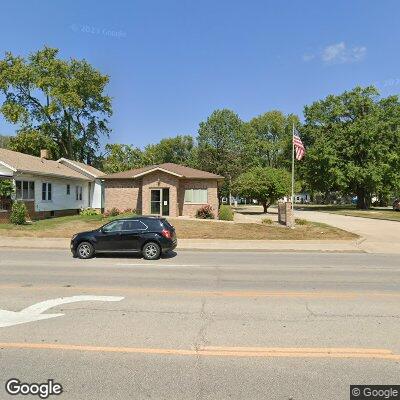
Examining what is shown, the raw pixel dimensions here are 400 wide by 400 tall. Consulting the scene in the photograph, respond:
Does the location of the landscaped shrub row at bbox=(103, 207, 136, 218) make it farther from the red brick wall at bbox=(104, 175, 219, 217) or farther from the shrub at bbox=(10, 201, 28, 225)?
the shrub at bbox=(10, 201, 28, 225)

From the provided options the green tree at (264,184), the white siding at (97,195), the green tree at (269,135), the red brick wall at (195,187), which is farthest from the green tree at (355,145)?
the white siding at (97,195)

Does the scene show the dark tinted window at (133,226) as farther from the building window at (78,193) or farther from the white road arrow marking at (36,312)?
the building window at (78,193)

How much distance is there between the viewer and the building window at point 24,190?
93.2ft

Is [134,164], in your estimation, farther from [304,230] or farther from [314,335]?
[314,335]

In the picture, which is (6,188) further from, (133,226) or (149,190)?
(133,226)

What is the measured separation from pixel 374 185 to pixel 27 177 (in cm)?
4348

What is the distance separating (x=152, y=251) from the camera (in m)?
15.2

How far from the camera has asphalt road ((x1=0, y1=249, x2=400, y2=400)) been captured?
4578mm

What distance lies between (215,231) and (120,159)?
41.6 meters

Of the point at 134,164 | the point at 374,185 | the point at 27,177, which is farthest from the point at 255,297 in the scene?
the point at 134,164

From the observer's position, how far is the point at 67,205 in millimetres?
36062

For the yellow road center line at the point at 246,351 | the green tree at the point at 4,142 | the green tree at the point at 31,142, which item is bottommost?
the yellow road center line at the point at 246,351

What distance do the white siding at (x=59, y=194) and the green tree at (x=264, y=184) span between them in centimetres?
1754

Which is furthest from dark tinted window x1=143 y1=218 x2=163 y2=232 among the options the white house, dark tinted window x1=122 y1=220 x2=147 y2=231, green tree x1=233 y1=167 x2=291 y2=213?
green tree x1=233 y1=167 x2=291 y2=213
